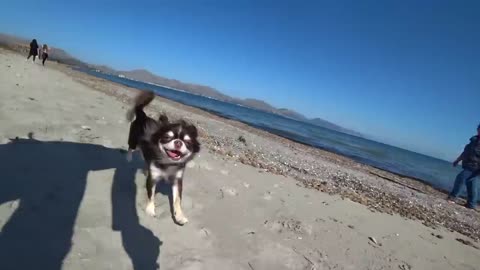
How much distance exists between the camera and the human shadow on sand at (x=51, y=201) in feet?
10.2

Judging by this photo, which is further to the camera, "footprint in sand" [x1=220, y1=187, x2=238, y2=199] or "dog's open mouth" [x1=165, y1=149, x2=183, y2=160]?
"footprint in sand" [x1=220, y1=187, x2=238, y2=199]

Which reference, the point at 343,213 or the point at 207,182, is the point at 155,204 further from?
the point at 343,213

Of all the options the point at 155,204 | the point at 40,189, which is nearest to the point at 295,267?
the point at 155,204

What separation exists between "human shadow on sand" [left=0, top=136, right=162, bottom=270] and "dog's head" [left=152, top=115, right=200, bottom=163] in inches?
29.5

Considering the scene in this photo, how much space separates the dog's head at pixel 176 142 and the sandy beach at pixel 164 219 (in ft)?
2.21

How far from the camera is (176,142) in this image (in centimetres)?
458

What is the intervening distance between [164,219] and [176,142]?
39.2 inches

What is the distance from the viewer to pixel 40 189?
4004mm

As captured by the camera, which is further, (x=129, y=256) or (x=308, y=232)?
(x=308, y=232)

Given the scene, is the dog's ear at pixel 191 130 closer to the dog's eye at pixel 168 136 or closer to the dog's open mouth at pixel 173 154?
the dog's eye at pixel 168 136

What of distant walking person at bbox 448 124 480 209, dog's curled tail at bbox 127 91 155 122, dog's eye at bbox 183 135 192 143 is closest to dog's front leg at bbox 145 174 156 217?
dog's eye at bbox 183 135 192 143

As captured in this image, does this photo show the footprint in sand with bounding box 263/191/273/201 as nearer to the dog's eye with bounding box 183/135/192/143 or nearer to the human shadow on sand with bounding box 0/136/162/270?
the dog's eye with bounding box 183/135/192/143

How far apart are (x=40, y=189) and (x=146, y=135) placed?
59.0 inches

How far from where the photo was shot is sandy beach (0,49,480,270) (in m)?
3.43
